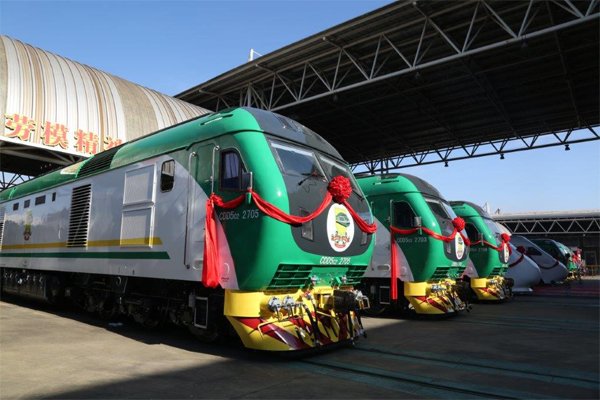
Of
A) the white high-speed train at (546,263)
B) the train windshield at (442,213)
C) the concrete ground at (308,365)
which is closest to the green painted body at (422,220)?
the train windshield at (442,213)

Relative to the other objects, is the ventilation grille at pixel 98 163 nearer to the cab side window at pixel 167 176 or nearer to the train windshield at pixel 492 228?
the cab side window at pixel 167 176

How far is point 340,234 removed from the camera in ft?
20.7

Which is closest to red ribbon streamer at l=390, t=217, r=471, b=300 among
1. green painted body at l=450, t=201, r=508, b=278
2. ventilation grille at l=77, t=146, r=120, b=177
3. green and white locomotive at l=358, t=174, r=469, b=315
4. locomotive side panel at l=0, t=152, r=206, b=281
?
green and white locomotive at l=358, t=174, r=469, b=315

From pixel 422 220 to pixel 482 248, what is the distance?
14.2 ft

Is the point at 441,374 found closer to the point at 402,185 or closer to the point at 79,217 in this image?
the point at 402,185

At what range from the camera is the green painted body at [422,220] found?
9297 millimetres

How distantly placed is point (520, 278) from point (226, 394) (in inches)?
640

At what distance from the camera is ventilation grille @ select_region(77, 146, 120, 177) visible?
8648mm

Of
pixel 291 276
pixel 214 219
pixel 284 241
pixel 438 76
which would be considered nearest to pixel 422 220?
pixel 291 276

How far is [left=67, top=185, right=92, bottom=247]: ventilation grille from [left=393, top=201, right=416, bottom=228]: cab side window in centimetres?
650

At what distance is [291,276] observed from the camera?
572cm

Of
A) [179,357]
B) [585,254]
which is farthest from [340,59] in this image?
[585,254]

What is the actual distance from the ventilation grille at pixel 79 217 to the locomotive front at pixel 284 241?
4.30 m

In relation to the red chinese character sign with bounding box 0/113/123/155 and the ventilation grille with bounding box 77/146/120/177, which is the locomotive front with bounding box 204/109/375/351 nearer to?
the ventilation grille with bounding box 77/146/120/177
